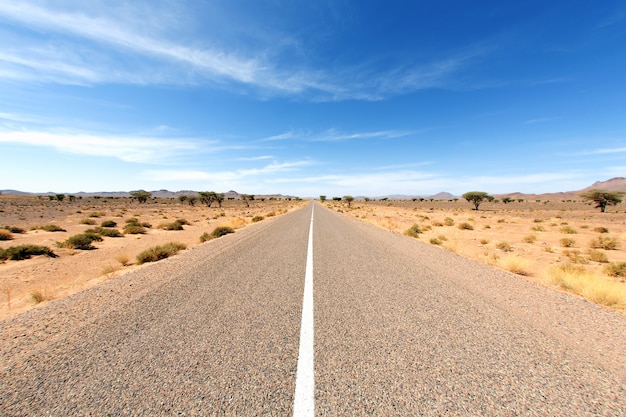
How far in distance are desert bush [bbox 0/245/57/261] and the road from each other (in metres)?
8.67

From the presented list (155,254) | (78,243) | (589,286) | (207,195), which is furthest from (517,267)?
(207,195)

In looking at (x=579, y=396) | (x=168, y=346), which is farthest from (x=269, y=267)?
(x=579, y=396)

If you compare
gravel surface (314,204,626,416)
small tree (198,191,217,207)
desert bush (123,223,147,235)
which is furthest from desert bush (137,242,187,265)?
small tree (198,191,217,207)

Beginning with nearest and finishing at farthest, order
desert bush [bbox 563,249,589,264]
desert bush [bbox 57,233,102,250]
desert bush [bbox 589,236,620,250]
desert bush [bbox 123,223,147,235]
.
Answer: desert bush [bbox 563,249,589,264]
desert bush [bbox 589,236,620,250]
desert bush [bbox 57,233,102,250]
desert bush [bbox 123,223,147,235]

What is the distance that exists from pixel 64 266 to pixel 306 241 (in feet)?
31.2

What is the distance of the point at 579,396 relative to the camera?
2.44 m

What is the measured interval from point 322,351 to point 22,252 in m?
14.4

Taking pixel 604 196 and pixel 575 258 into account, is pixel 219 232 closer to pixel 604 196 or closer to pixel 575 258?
pixel 575 258

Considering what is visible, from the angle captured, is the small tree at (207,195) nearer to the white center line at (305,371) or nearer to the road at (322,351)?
the road at (322,351)

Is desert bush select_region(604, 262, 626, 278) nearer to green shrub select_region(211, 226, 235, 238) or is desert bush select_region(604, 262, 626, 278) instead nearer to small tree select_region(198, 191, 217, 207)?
green shrub select_region(211, 226, 235, 238)

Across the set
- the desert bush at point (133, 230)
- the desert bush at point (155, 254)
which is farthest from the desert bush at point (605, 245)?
the desert bush at point (133, 230)

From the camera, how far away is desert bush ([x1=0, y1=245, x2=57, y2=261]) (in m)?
10.6

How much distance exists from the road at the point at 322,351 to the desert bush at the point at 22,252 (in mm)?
8667

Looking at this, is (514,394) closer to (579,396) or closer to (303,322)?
Result: (579,396)
